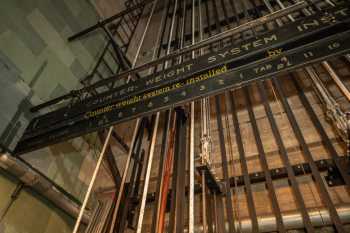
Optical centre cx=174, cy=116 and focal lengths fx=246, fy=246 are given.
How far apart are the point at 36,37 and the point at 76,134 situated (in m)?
1.75

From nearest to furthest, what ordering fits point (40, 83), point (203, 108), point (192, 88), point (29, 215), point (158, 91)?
point (192, 88) → point (158, 91) → point (203, 108) → point (29, 215) → point (40, 83)

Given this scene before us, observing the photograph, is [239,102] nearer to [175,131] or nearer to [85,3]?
[175,131]

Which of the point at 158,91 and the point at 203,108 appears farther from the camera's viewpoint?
the point at 203,108

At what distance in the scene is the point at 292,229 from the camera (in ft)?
6.19

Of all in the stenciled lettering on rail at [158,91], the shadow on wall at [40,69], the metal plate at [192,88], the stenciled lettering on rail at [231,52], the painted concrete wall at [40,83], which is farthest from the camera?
the shadow on wall at [40,69]

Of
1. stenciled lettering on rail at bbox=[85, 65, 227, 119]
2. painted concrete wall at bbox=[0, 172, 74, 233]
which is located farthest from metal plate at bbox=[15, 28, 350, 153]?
painted concrete wall at bbox=[0, 172, 74, 233]

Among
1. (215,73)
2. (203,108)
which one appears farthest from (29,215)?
(215,73)

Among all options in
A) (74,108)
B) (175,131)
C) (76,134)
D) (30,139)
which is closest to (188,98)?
(175,131)

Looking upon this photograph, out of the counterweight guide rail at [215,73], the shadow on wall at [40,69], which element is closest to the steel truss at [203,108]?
the counterweight guide rail at [215,73]

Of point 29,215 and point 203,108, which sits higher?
point 203,108

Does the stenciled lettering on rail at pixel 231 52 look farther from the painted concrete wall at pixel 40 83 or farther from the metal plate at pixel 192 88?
the painted concrete wall at pixel 40 83

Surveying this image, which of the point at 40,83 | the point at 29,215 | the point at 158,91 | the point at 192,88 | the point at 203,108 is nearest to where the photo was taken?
the point at 192,88

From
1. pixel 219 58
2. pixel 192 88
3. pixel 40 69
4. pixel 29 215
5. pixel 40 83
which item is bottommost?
pixel 29 215

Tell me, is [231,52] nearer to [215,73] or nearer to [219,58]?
[219,58]
